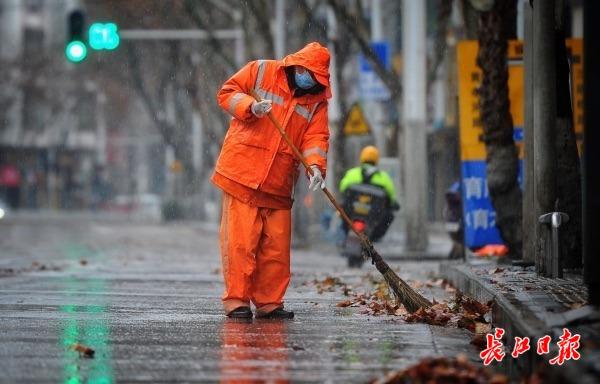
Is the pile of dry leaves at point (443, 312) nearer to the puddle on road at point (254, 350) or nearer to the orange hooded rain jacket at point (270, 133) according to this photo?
the puddle on road at point (254, 350)

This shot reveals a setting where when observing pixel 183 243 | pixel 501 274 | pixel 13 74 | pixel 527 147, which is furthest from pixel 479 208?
pixel 13 74

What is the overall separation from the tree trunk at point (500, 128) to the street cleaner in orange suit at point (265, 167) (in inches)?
203

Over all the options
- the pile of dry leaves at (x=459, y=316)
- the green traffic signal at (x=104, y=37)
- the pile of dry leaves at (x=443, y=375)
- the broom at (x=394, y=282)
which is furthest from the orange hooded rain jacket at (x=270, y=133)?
the green traffic signal at (x=104, y=37)

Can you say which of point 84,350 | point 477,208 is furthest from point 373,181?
point 84,350

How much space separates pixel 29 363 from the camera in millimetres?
7609

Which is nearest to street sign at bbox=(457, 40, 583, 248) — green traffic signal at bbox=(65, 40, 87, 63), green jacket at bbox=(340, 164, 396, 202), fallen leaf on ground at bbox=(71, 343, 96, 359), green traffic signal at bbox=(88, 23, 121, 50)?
green jacket at bbox=(340, 164, 396, 202)

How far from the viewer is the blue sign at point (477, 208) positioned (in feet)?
58.3

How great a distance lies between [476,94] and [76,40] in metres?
10.3

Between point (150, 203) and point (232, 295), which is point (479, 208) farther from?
point (150, 203)

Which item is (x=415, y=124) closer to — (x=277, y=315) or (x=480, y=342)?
(x=277, y=315)

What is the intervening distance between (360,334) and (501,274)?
3.54 metres

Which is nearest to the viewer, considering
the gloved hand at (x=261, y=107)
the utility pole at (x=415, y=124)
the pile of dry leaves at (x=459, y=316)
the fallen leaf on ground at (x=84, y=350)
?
the fallen leaf on ground at (x=84, y=350)

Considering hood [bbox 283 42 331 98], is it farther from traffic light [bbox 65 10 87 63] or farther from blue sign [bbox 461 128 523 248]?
traffic light [bbox 65 10 87 63]

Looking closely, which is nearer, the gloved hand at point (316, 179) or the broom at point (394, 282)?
the broom at point (394, 282)
